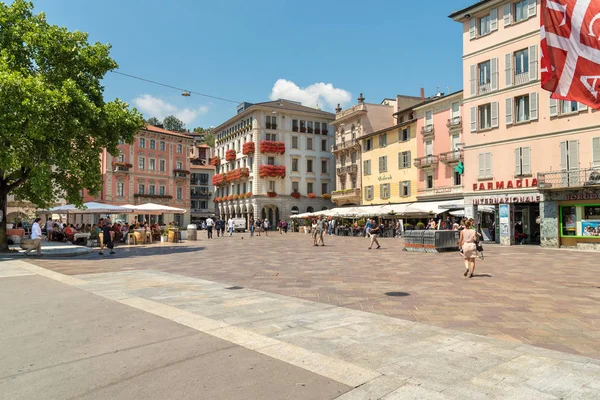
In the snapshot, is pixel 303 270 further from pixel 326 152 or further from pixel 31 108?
pixel 326 152

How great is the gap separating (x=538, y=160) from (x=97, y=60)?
78.2 ft

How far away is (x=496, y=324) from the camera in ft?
21.3

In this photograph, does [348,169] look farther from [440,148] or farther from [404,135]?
[440,148]

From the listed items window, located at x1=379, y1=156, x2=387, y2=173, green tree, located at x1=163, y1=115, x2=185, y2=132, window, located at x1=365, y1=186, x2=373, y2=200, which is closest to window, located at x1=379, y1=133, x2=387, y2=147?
window, located at x1=379, y1=156, x2=387, y2=173

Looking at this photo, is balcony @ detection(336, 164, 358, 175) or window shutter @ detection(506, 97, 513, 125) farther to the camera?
balcony @ detection(336, 164, 358, 175)

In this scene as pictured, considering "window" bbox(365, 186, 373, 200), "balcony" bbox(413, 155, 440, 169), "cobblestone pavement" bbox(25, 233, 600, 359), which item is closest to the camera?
"cobblestone pavement" bbox(25, 233, 600, 359)

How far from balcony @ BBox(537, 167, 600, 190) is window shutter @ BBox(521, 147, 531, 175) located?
1.12 m

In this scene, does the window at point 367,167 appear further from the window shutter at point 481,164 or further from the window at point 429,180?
the window shutter at point 481,164

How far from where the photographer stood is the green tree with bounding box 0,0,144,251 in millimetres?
17422

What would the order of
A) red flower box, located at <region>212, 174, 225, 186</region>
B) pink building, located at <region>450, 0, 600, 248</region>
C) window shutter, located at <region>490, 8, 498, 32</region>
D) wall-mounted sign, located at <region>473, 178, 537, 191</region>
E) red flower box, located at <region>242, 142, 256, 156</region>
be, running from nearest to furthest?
pink building, located at <region>450, 0, 600, 248</region>
wall-mounted sign, located at <region>473, 178, 537, 191</region>
window shutter, located at <region>490, 8, 498, 32</region>
red flower box, located at <region>242, 142, 256, 156</region>
red flower box, located at <region>212, 174, 225, 186</region>

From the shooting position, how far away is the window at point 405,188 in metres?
42.0

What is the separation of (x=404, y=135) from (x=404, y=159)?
2325 mm

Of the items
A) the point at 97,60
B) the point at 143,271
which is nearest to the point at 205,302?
the point at 143,271

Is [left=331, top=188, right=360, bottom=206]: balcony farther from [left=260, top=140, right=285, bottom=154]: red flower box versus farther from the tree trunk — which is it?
the tree trunk
